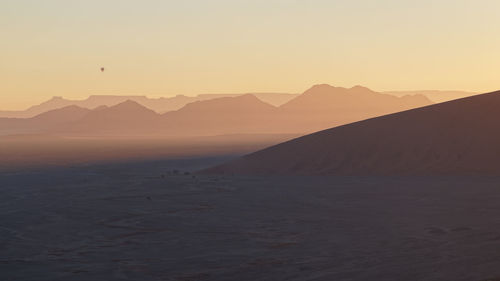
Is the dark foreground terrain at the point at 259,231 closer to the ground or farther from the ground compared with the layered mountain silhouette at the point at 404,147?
closer to the ground

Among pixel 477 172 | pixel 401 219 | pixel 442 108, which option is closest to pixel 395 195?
pixel 401 219

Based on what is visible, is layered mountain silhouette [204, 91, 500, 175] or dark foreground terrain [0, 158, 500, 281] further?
layered mountain silhouette [204, 91, 500, 175]

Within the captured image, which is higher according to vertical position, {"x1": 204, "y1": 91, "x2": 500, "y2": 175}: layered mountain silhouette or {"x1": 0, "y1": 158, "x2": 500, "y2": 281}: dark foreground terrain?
{"x1": 204, "y1": 91, "x2": 500, "y2": 175}: layered mountain silhouette

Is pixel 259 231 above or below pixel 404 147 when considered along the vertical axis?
below

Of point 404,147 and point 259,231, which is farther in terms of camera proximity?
point 404,147

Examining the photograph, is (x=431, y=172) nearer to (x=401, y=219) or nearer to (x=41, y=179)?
(x=401, y=219)
